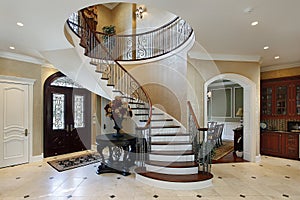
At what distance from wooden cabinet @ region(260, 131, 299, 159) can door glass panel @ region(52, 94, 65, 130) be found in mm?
6830

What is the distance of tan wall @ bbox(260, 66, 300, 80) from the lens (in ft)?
20.7

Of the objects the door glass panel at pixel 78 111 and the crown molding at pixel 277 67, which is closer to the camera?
the crown molding at pixel 277 67

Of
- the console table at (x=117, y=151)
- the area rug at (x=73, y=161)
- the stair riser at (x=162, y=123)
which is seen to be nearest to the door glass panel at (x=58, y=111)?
the area rug at (x=73, y=161)

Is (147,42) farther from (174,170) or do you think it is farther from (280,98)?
(174,170)

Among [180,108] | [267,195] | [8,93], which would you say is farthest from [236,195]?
[8,93]

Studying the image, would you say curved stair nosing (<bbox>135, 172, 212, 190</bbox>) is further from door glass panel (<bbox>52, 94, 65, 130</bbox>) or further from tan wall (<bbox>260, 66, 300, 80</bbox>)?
tan wall (<bbox>260, 66, 300, 80</bbox>)

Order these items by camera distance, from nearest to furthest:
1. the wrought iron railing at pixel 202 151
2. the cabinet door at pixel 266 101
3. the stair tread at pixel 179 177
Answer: the stair tread at pixel 179 177, the wrought iron railing at pixel 202 151, the cabinet door at pixel 266 101

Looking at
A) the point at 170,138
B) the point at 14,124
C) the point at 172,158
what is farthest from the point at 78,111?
the point at 172,158

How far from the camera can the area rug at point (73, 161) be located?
5.24m

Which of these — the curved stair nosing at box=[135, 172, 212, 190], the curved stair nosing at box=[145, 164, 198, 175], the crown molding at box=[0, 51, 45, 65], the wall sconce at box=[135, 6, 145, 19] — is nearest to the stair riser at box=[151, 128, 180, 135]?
the curved stair nosing at box=[145, 164, 198, 175]

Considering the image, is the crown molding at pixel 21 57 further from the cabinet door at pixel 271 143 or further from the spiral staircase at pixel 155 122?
the cabinet door at pixel 271 143

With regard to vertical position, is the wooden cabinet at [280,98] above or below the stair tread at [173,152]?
above

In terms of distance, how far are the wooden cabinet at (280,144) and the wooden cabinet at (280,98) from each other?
644 mm

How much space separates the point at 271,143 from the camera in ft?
21.4
